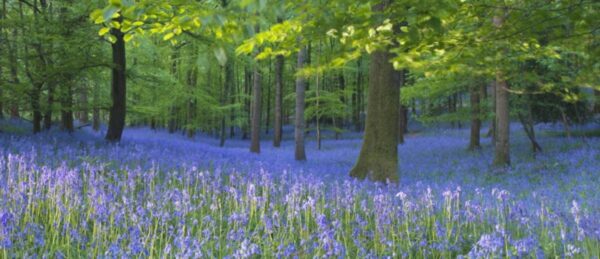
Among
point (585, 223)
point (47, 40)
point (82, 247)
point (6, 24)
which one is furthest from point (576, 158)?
point (6, 24)

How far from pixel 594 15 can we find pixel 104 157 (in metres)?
8.34

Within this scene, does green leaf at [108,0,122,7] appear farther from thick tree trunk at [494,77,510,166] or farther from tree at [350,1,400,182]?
thick tree trunk at [494,77,510,166]

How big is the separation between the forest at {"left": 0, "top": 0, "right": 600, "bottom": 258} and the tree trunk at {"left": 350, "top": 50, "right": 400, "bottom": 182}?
0.03m

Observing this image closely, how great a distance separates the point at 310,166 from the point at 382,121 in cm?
426

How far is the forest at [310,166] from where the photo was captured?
396cm

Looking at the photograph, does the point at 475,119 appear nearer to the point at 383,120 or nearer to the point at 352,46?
the point at 383,120

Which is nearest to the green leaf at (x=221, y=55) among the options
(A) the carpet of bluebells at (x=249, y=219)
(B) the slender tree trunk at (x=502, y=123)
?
(A) the carpet of bluebells at (x=249, y=219)

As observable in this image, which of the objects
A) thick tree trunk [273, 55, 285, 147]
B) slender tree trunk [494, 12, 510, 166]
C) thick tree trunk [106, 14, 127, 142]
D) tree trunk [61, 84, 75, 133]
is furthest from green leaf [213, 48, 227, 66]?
thick tree trunk [273, 55, 285, 147]

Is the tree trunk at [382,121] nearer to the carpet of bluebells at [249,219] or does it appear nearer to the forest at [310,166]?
the forest at [310,166]

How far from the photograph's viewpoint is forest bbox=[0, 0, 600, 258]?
396 centimetres

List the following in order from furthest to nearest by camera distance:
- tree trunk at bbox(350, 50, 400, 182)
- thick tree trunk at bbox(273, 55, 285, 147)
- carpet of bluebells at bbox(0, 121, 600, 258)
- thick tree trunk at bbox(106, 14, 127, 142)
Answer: thick tree trunk at bbox(273, 55, 285, 147) < thick tree trunk at bbox(106, 14, 127, 142) < tree trunk at bbox(350, 50, 400, 182) < carpet of bluebells at bbox(0, 121, 600, 258)

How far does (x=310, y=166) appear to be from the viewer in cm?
1409

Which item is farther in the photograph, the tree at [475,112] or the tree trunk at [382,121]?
the tree at [475,112]

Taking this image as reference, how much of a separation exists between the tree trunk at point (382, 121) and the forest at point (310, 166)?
0.03m
